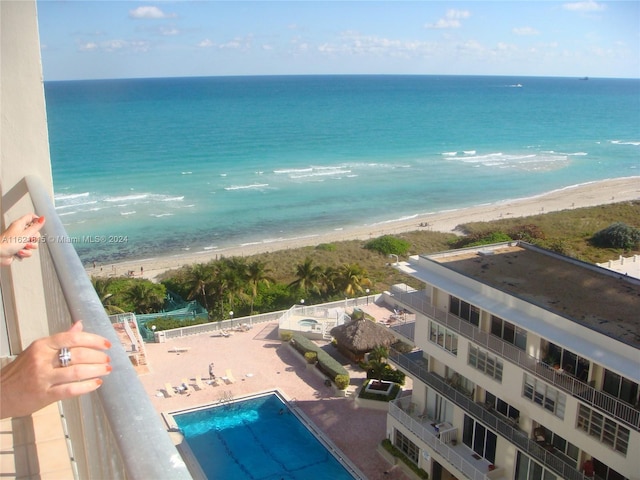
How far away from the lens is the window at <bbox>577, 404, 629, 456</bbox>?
11609mm

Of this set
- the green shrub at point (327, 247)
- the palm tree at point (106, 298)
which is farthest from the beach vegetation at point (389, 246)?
the palm tree at point (106, 298)

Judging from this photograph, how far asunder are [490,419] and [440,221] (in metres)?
36.8

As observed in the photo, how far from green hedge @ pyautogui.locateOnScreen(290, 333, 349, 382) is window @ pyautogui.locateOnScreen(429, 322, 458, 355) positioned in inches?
241

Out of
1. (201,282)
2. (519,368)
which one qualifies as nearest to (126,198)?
(201,282)

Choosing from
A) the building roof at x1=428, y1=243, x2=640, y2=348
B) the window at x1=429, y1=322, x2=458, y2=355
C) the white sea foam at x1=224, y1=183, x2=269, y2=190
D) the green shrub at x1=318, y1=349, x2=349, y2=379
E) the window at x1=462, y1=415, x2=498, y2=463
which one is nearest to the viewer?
the building roof at x1=428, y1=243, x2=640, y2=348

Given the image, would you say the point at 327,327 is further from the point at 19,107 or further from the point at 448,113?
the point at 448,113

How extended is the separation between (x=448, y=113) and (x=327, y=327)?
390ft

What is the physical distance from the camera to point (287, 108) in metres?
143

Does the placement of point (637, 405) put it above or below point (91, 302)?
below

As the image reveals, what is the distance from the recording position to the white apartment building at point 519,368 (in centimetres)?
1198

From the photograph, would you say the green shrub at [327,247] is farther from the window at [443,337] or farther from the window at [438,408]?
the window at [443,337]

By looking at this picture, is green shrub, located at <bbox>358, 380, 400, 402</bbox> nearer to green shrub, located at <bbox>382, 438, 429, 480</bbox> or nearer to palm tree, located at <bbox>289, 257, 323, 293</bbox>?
green shrub, located at <bbox>382, 438, 429, 480</bbox>

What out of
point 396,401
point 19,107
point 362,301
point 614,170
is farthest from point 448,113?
point 19,107

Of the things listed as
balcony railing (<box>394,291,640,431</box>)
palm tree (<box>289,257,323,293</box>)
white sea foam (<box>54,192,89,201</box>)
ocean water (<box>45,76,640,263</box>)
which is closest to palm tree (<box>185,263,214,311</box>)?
palm tree (<box>289,257,323,293</box>)
